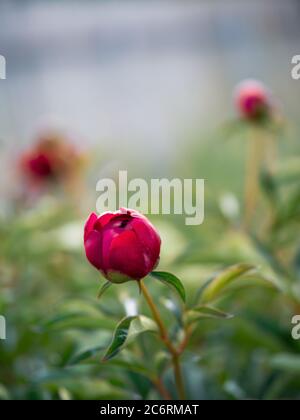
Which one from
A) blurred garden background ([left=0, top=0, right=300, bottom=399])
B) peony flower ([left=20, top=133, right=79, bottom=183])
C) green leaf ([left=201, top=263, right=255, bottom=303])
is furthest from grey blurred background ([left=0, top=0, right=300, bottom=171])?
green leaf ([left=201, top=263, right=255, bottom=303])

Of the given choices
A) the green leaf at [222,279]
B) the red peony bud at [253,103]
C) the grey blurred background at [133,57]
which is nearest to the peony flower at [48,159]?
the red peony bud at [253,103]

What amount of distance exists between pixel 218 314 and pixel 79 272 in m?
0.49

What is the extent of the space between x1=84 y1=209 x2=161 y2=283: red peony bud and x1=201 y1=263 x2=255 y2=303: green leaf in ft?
0.29

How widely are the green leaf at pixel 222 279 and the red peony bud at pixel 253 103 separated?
18.3 inches

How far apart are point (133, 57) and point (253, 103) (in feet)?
8.97

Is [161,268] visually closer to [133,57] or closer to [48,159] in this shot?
[48,159]

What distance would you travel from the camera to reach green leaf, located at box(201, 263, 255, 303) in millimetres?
656

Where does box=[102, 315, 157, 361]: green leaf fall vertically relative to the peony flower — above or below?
below

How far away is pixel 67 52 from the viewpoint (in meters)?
3.75

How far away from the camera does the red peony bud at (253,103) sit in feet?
3.57

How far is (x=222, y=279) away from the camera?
667mm

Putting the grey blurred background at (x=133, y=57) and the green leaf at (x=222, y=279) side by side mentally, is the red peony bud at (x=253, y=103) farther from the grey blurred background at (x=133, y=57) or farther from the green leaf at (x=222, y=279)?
the grey blurred background at (x=133, y=57)

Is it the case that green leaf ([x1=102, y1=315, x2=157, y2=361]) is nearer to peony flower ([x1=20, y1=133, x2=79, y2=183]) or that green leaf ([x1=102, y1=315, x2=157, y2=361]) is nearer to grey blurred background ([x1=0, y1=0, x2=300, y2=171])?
peony flower ([x1=20, y1=133, x2=79, y2=183])

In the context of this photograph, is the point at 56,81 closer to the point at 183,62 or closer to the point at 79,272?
the point at 183,62
